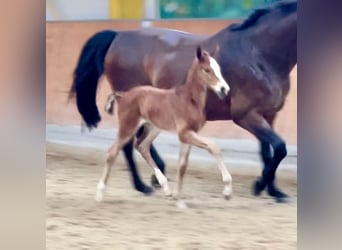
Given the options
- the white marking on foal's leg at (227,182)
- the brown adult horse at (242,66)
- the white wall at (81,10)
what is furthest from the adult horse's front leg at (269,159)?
the white wall at (81,10)

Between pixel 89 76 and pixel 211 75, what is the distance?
0.36 meters

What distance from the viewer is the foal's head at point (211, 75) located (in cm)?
168

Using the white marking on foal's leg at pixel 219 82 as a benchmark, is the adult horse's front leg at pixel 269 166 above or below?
below

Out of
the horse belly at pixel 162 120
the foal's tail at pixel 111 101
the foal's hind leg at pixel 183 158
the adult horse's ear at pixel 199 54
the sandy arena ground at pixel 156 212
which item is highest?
the adult horse's ear at pixel 199 54

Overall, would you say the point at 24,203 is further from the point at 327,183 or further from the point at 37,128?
the point at 327,183

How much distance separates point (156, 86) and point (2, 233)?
646 millimetres

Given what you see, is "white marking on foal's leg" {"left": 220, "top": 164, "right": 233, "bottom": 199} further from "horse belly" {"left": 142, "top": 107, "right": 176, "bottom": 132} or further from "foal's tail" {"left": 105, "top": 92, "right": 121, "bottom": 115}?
"foal's tail" {"left": 105, "top": 92, "right": 121, "bottom": 115}

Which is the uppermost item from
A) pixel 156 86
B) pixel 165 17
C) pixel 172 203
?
pixel 165 17

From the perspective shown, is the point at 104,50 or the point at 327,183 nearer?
the point at 327,183

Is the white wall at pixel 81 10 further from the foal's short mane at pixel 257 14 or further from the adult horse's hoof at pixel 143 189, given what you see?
the adult horse's hoof at pixel 143 189

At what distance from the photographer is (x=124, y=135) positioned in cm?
174

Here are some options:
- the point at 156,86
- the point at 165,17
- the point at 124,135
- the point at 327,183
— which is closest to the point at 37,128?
the point at 124,135

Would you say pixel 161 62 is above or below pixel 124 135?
above

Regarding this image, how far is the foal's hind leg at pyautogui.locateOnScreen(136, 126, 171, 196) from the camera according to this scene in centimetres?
172
